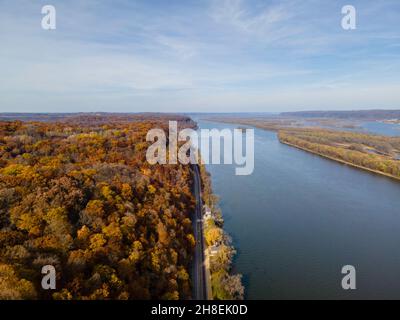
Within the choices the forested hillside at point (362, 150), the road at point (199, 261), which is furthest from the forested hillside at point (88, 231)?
the forested hillside at point (362, 150)

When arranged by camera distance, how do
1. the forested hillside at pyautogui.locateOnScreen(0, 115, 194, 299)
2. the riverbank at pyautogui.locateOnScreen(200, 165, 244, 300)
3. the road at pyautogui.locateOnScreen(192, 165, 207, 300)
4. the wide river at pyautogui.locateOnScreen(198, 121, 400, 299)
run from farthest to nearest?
1. the wide river at pyautogui.locateOnScreen(198, 121, 400, 299)
2. the road at pyautogui.locateOnScreen(192, 165, 207, 300)
3. the riverbank at pyautogui.locateOnScreen(200, 165, 244, 300)
4. the forested hillside at pyautogui.locateOnScreen(0, 115, 194, 299)

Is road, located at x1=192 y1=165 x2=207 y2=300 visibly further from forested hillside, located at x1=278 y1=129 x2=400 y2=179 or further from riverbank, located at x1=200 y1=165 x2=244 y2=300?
A: forested hillside, located at x1=278 y1=129 x2=400 y2=179

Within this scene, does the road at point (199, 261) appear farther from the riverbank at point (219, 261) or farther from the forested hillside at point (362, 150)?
the forested hillside at point (362, 150)

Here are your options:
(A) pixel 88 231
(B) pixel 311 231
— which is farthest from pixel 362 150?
(A) pixel 88 231

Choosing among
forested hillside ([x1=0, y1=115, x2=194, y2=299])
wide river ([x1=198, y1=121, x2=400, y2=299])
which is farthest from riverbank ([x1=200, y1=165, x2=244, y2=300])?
forested hillside ([x1=0, y1=115, x2=194, y2=299])

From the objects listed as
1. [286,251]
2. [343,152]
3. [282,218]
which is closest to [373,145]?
[343,152]
